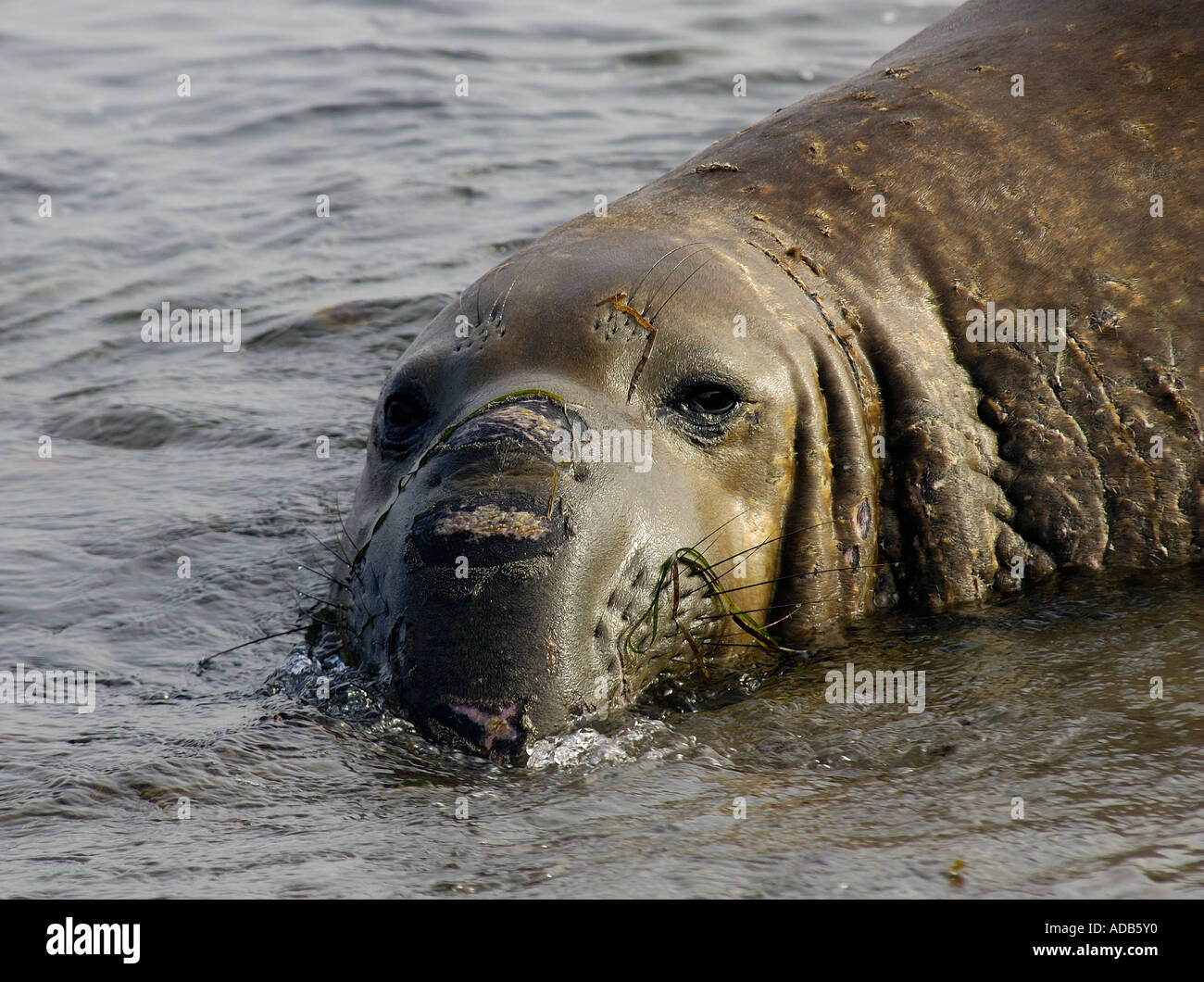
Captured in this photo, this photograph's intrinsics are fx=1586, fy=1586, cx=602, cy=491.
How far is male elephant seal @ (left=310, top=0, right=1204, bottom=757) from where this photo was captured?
4473mm

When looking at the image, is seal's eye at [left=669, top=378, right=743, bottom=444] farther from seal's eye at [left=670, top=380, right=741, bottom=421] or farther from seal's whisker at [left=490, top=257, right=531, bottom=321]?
seal's whisker at [left=490, top=257, right=531, bottom=321]

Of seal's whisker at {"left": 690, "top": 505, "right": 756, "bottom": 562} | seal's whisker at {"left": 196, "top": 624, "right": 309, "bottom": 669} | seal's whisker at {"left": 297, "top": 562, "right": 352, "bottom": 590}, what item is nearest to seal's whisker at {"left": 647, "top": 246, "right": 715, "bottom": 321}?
seal's whisker at {"left": 690, "top": 505, "right": 756, "bottom": 562}

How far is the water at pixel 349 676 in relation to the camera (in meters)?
3.76

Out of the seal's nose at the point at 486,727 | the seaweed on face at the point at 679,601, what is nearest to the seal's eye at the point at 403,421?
the seaweed on face at the point at 679,601

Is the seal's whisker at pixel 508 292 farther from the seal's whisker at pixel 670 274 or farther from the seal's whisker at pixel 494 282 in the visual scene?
the seal's whisker at pixel 670 274

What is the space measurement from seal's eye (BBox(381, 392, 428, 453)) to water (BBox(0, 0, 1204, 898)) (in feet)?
2.61

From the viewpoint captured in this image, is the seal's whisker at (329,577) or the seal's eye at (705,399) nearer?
the seal's eye at (705,399)

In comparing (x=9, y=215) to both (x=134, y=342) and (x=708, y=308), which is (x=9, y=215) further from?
(x=708, y=308)

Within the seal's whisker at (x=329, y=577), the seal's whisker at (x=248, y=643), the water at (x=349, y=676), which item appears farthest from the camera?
the seal's whisker at (x=248, y=643)

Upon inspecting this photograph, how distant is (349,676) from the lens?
495cm

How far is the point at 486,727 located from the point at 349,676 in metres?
0.77

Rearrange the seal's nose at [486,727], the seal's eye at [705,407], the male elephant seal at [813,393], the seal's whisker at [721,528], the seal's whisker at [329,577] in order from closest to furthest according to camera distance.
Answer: the seal's nose at [486,727]
the male elephant seal at [813,393]
the seal's whisker at [721,528]
the seal's eye at [705,407]
the seal's whisker at [329,577]
